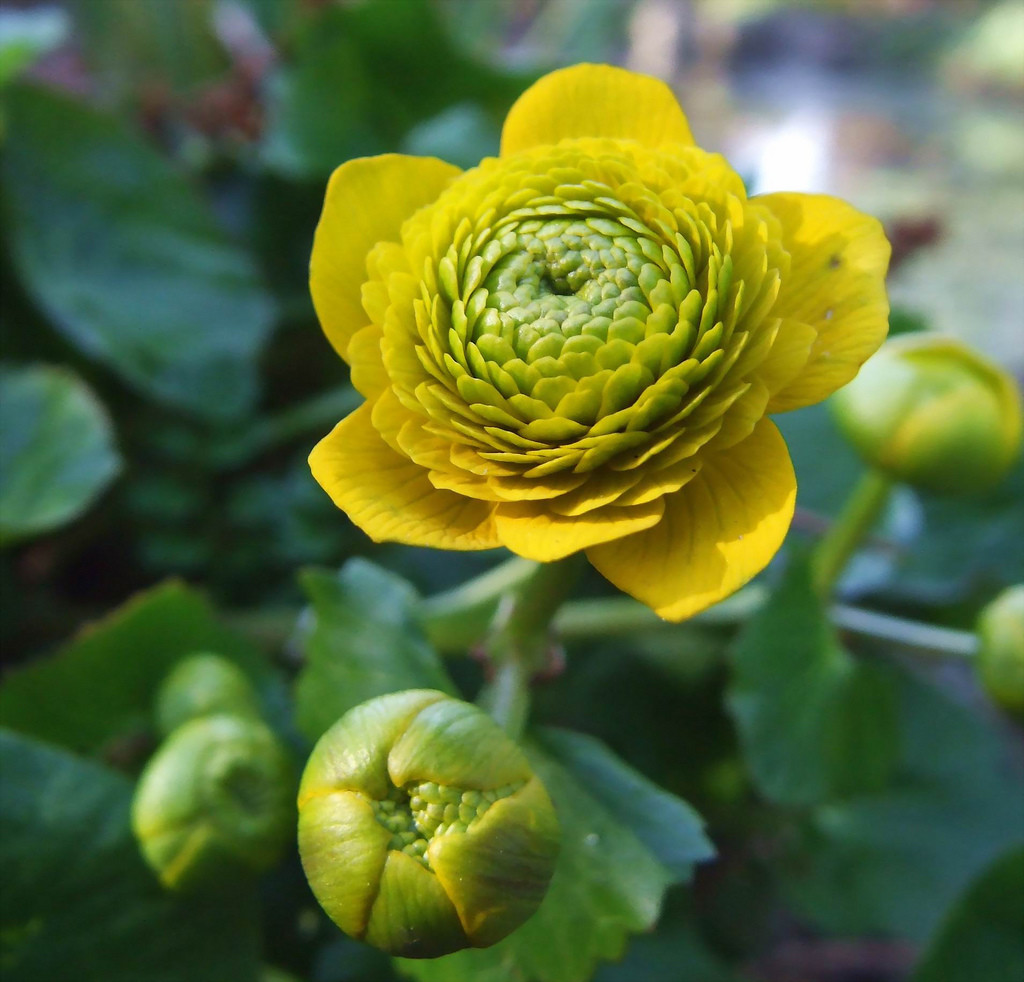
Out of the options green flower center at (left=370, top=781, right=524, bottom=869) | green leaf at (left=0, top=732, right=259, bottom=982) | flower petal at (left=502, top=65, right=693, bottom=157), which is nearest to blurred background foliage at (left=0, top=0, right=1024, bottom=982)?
green leaf at (left=0, top=732, right=259, bottom=982)

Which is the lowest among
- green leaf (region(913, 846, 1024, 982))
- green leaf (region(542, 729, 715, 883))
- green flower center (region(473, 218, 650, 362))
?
green leaf (region(913, 846, 1024, 982))

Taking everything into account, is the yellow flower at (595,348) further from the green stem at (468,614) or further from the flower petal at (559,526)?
the green stem at (468,614)

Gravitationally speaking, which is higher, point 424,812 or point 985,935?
point 424,812

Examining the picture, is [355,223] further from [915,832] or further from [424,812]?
[915,832]

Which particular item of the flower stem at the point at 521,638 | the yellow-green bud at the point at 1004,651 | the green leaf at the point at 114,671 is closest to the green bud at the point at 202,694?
the green leaf at the point at 114,671

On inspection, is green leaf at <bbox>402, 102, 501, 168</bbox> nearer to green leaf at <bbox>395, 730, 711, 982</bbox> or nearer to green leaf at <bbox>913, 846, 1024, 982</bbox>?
green leaf at <bbox>395, 730, 711, 982</bbox>

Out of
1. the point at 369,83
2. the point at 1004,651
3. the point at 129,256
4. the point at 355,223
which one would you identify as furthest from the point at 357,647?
the point at 369,83
